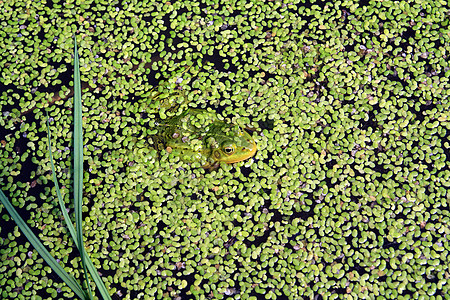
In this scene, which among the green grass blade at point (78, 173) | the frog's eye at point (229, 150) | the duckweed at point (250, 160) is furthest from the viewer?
the frog's eye at point (229, 150)

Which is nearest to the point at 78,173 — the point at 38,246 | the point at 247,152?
the point at 38,246

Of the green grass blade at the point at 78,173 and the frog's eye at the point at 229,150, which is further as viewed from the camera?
the frog's eye at the point at 229,150

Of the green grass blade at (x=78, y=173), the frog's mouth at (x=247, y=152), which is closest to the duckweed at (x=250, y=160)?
the frog's mouth at (x=247, y=152)

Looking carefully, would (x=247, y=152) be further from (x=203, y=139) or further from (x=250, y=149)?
(x=203, y=139)

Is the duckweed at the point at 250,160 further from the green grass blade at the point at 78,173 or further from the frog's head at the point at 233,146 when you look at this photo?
the green grass blade at the point at 78,173

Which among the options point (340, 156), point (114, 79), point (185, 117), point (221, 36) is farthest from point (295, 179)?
point (114, 79)

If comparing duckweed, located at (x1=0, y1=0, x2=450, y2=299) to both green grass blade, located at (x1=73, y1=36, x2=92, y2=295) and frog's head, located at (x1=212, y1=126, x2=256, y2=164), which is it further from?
green grass blade, located at (x1=73, y1=36, x2=92, y2=295)

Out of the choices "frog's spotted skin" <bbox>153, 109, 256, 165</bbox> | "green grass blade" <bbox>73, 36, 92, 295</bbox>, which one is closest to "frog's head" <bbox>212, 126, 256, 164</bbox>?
"frog's spotted skin" <bbox>153, 109, 256, 165</bbox>
